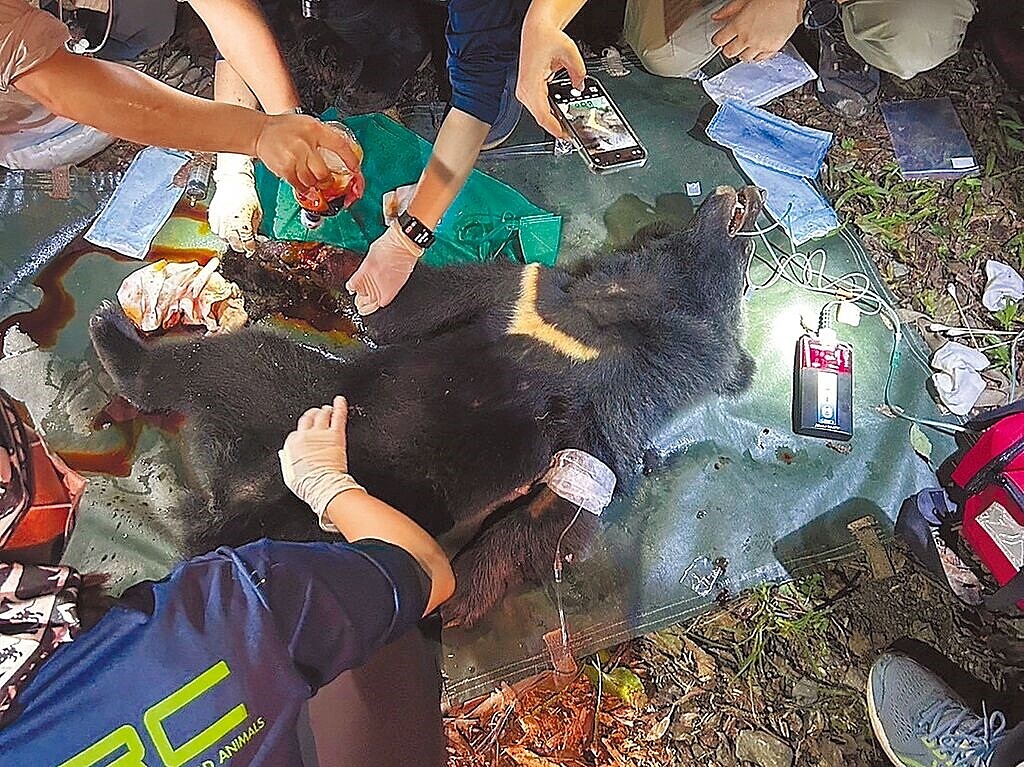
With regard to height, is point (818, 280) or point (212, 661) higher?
point (212, 661)

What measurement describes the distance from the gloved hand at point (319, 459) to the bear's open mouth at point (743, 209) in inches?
32.0

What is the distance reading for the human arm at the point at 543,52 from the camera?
4.42ft

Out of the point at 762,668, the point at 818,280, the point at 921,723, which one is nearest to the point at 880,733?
the point at 921,723

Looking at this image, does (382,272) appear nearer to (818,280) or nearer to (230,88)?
(230,88)

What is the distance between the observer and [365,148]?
1385mm

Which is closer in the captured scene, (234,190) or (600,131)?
(234,190)

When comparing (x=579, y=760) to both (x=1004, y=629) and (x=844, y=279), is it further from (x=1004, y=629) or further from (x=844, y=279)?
(x=844, y=279)

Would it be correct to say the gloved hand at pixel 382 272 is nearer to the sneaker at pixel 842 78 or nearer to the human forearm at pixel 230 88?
the human forearm at pixel 230 88

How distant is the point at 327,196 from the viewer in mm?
1306

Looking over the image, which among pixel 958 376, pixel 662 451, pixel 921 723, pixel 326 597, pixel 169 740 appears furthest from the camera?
pixel 958 376

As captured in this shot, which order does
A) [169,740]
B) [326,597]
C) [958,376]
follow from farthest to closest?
[958,376] → [326,597] → [169,740]

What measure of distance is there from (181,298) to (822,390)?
1095mm

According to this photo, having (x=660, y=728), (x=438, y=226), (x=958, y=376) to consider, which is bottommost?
(x=660, y=728)

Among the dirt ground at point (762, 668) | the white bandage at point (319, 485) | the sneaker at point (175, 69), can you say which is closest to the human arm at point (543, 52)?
the dirt ground at point (762, 668)
